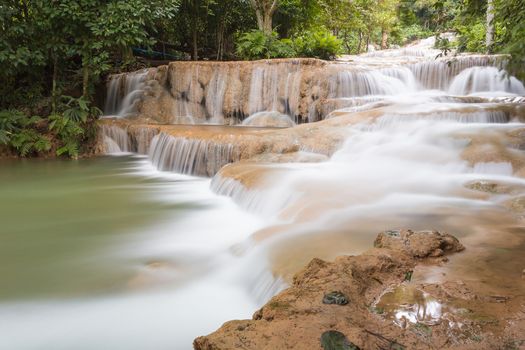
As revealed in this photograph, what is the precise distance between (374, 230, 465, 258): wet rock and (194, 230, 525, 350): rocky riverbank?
26 centimetres

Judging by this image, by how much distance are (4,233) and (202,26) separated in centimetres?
1345

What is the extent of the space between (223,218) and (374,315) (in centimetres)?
346

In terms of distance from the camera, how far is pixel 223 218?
17.7ft

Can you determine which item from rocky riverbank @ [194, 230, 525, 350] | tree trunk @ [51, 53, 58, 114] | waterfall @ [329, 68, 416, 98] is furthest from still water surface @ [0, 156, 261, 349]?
waterfall @ [329, 68, 416, 98]

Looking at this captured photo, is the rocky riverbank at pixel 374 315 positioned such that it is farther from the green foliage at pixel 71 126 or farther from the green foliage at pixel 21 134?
the green foliage at pixel 21 134

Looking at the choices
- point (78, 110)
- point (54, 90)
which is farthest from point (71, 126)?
point (54, 90)

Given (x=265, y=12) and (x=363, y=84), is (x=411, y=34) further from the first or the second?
(x=363, y=84)

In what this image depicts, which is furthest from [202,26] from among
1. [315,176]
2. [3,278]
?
[3,278]

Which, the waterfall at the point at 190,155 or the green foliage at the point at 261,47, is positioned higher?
the green foliage at the point at 261,47

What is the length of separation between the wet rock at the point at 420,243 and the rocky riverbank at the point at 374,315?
0.85ft

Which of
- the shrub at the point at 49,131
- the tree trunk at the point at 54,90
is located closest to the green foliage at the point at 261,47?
the tree trunk at the point at 54,90

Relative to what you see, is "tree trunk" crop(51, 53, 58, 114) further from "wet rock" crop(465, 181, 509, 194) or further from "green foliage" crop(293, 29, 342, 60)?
"wet rock" crop(465, 181, 509, 194)

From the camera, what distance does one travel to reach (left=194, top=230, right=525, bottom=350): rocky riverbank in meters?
1.85

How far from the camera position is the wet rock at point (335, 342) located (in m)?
1.76
